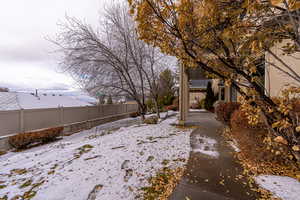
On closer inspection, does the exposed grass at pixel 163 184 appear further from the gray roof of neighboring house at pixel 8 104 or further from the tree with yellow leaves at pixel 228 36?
the gray roof of neighboring house at pixel 8 104

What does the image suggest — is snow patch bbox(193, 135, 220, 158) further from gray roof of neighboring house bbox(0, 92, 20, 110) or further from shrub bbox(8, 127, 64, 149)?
gray roof of neighboring house bbox(0, 92, 20, 110)

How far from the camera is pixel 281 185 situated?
6.96ft

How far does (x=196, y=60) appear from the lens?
1.81m

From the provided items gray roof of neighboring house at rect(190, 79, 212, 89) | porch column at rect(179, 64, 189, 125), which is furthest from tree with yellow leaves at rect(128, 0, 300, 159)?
gray roof of neighboring house at rect(190, 79, 212, 89)

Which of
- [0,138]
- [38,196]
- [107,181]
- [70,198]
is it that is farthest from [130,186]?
[0,138]

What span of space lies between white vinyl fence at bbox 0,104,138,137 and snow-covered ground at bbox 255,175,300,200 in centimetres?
929

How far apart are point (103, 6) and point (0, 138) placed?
27.5 feet

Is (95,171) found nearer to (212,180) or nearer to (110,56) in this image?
(212,180)

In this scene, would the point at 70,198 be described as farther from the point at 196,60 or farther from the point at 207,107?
the point at 207,107

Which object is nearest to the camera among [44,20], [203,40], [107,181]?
[203,40]

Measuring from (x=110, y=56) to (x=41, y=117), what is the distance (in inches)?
209

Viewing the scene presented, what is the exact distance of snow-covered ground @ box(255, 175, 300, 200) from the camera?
6.26 ft

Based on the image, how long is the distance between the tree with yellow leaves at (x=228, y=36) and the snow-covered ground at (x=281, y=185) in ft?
3.83

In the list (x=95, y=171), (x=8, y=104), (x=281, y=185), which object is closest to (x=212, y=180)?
(x=281, y=185)
